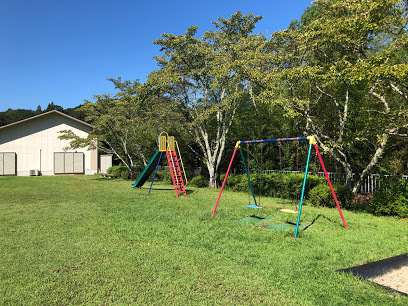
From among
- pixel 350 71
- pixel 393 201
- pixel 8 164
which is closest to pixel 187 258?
pixel 393 201

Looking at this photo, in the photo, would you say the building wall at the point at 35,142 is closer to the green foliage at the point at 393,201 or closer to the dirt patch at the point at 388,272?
the green foliage at the point at 393,201

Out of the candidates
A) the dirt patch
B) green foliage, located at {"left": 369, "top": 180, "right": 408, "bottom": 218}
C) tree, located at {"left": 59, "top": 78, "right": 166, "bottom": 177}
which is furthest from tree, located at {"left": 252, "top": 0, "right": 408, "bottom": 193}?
tree, located at {"left": 59, "top": 78, "right": 166, "bottom": 177}

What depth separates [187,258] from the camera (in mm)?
4316

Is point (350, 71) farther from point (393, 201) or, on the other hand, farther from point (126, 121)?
point (126, 121)

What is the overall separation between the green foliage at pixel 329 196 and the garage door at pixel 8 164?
1058 inches

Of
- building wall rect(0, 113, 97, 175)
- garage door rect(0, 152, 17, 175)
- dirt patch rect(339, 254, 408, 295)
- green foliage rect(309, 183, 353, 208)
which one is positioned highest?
building wall rect(0, 113, 97, 175)

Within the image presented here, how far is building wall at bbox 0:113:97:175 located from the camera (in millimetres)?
27703

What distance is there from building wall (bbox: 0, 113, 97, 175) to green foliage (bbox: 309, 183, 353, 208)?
24652 mm

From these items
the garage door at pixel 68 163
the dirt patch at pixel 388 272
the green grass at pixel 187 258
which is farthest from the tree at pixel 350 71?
the garage door at pixel 68 163

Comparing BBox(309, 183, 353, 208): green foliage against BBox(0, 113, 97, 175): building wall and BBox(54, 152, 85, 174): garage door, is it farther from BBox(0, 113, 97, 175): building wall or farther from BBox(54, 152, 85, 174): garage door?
BBox(0, 113, 97, 175): building wall

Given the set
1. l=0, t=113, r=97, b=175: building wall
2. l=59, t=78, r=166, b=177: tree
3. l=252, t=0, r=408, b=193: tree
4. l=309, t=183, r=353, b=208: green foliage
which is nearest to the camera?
l=252, t=0, r=408, b=193: tree

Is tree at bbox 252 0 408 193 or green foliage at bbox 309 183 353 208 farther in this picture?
green foliage at bbox 309 183 353 208

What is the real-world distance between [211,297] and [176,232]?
278 centimetres

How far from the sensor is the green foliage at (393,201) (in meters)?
7.77
